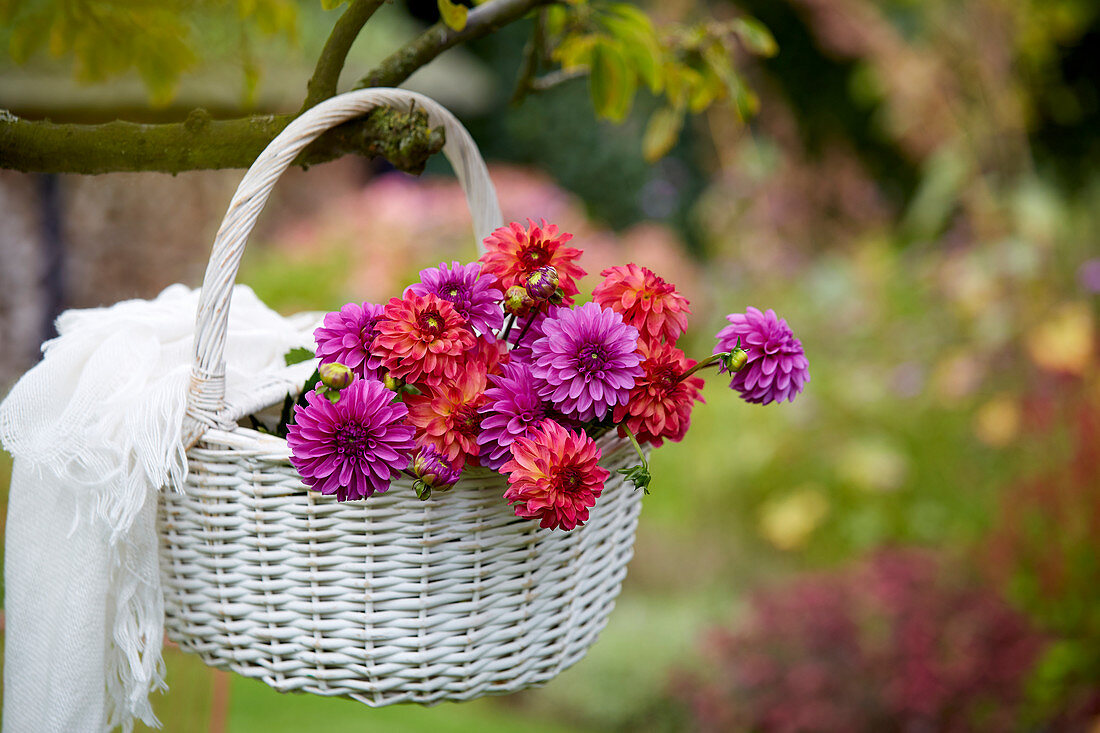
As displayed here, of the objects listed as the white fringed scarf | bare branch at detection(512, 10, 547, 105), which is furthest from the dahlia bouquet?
bare branch at detection(512, 10, 547, 105)

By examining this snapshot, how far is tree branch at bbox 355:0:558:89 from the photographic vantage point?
93 centimetres

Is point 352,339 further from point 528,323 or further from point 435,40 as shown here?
point 435,40

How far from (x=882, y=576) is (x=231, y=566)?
199cm

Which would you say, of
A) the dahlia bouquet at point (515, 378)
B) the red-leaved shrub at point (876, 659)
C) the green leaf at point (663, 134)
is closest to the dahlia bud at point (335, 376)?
the dahlia bouquet at point (515, 378)

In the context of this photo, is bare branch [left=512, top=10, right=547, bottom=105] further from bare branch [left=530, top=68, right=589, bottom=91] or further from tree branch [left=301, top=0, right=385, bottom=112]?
tree branch [left=301, top=0, right=385, bottom=112]

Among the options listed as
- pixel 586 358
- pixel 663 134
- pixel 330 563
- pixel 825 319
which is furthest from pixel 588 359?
pixel 825 319

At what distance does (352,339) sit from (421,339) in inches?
2.4

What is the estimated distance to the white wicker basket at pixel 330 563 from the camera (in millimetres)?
752

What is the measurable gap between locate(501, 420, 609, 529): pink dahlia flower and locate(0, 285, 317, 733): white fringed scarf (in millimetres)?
279

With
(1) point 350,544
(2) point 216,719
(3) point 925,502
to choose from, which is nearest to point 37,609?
(1) point 350,544

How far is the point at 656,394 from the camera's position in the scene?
2.45 feet

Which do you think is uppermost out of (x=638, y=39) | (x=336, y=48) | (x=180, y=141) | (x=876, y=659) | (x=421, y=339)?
(x=638, y=39)

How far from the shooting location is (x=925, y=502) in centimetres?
310

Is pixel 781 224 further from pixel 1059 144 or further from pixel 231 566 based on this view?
pixel 231 566
